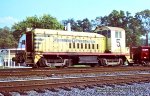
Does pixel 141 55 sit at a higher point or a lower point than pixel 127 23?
lower

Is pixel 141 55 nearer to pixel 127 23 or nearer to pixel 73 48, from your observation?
pixel 73 48

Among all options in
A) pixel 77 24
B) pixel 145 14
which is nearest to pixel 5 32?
pixel 77 24

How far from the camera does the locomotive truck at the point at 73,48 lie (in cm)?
1943

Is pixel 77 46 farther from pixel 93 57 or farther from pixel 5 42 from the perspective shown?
pixel 5 42

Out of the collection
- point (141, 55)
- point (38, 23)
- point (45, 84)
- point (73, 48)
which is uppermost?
point (38, 23)

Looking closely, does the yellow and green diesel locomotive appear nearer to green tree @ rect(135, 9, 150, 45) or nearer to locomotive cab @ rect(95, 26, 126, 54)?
locomotive cab @ rect(95, 26, 126, 54)

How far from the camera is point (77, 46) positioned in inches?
864

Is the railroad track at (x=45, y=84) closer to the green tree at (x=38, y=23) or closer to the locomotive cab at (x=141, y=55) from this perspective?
the locomotive cab at (x=141, y=55)

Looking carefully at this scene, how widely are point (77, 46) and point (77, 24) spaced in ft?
246

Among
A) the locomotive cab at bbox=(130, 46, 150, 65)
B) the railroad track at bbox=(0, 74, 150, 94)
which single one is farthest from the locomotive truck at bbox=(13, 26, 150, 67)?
→ the railroad track at bbox=(0, 74, 150, 94)

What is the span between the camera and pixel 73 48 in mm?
21766

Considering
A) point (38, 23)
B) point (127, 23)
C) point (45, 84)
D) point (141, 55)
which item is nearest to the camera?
point (45, 84)

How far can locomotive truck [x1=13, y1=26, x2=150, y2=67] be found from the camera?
19427mm

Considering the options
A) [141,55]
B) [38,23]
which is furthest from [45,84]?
[38,23]
